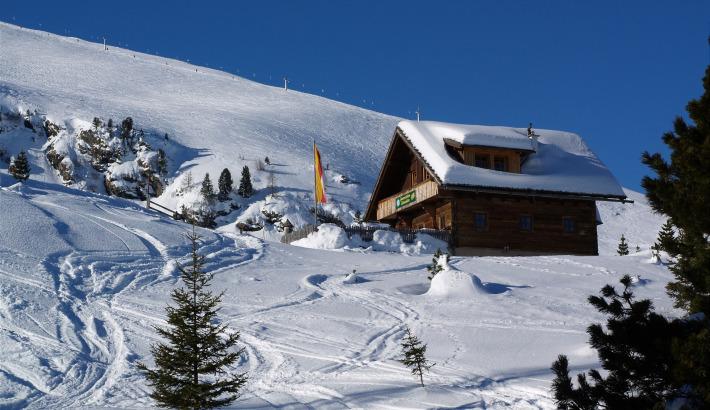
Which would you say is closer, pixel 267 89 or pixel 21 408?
pixel 21 408

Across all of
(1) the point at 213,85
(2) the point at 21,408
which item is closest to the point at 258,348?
(2) the point at 21,408

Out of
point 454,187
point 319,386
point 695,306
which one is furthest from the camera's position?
point 454,187

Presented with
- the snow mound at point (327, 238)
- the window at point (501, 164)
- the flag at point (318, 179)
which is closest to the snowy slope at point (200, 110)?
the flag at point (318, 179)

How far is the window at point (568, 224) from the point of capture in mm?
34969

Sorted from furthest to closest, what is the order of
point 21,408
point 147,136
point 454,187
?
point 147,136, point 454,187, point 21,408

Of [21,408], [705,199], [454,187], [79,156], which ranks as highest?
[79,156]

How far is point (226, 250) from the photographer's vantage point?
2620 centimetres

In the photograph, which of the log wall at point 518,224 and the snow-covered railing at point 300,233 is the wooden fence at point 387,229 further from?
the log wall at point 518,224

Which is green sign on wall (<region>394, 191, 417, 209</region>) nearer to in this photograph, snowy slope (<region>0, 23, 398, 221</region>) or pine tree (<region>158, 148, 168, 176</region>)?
snowy slope (<region>0, 23, 398, 221</region>)

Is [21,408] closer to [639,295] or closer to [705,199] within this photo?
[705,199]

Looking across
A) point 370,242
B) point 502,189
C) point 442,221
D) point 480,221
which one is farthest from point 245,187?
point 502,189

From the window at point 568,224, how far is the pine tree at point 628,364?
28.6 meters

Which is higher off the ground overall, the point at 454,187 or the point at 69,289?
the point at 454,187

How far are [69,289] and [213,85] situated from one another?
103026 millimetres
